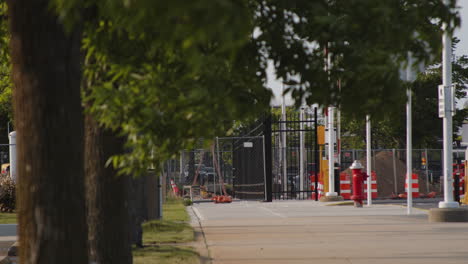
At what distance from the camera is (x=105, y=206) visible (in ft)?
27.0

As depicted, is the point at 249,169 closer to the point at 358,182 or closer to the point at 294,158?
the point at 358,182

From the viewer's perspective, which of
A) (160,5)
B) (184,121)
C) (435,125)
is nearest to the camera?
(160,5)

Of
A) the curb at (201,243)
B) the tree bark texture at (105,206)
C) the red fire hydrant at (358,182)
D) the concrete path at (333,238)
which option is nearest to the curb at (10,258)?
the curb at (201,243)

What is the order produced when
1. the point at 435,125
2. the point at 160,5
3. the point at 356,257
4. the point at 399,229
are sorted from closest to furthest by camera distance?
the point at 160,5, the point at 356,257, the point at 399,229, the point at 435,125

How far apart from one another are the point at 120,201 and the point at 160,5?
16.8ft

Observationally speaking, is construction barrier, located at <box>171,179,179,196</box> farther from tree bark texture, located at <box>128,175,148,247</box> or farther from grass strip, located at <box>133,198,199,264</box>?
tree bark texture, located at <box>128,175,148,247</box>

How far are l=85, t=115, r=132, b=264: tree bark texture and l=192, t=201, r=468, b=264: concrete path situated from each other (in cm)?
261

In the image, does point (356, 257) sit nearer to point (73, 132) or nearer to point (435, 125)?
point (73, 132)

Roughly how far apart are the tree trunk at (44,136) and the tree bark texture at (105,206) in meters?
2.44

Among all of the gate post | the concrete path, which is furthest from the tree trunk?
the gate post

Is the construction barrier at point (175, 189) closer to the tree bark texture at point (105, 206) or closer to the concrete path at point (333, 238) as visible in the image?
the concrete path at point (333, 238)

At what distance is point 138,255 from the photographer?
36.7 feet

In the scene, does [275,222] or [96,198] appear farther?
[275,222]

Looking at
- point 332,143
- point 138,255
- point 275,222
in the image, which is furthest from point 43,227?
point 332,143
